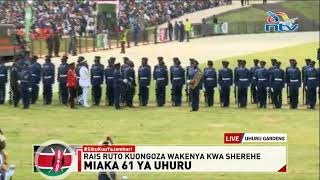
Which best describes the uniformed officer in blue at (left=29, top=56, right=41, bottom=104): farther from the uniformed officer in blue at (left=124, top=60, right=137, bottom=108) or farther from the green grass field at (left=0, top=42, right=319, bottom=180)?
the uniformed officer in blue at (left=124, top=60, right=137, bottom=108)

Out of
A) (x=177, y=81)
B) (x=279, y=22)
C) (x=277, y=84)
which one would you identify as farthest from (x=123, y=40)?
(x=279, y=22)

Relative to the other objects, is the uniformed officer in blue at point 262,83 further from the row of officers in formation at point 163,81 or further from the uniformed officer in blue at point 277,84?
the uniformed officer in blue at point 277,84

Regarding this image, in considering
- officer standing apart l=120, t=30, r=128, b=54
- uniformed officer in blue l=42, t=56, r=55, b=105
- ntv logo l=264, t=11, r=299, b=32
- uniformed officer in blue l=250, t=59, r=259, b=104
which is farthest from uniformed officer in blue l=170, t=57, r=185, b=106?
officer standing apart l=120, t=30, r=128, b=54

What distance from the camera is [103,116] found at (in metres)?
19.2

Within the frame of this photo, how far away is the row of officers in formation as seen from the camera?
21250 millimetres

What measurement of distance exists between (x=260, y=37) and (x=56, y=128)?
61.4 ft

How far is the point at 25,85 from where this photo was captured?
20938mm

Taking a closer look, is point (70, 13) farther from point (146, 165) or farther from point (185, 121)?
point (146, 165)

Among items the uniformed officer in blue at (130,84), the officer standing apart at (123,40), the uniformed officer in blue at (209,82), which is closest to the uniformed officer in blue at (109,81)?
the uniformed officer in blue at (130,84)

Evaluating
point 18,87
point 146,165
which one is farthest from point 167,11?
point 146,165

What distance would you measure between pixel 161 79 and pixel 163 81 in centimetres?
7

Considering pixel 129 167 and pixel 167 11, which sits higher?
pixel 167 11

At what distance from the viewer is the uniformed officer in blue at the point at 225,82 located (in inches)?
862

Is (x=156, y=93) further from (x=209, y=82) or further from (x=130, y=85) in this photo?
(x=209, y=82)
